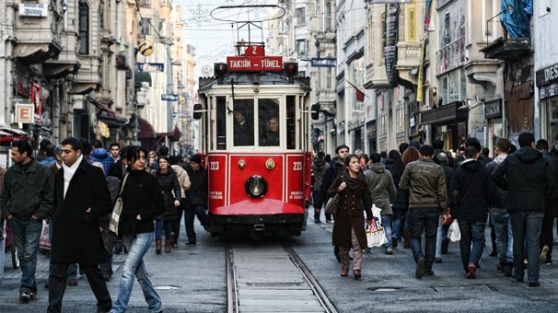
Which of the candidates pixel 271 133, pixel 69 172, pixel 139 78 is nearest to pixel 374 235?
pixel 271 133

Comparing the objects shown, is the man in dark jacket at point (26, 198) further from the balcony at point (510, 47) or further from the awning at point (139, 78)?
the awning at point (139, 78)

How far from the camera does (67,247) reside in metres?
11.1

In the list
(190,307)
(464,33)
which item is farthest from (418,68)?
(190,307)

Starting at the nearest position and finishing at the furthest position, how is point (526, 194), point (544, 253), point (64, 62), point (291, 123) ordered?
point (526, 194), point (544, 253), point (291, 123), point (64, 62)

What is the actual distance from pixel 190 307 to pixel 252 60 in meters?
9.73

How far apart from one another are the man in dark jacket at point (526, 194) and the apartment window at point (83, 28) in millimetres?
34279

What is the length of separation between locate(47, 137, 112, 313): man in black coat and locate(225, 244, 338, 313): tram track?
1.88 meters

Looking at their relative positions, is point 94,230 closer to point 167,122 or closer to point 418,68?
point 418,68

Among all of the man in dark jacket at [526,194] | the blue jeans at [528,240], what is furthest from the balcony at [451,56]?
the blue jeans at [528,240]

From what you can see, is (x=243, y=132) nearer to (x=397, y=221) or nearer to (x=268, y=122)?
(x=268, y=122)

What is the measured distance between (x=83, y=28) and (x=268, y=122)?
92.9 feet

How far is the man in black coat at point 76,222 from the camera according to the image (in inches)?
438

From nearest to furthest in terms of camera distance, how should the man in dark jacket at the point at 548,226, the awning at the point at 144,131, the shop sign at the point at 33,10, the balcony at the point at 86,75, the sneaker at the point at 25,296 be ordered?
the sneaker at the point at 25,296
the man in dark jacket at the point at 548,226
the shop sign at the point at 33,10
the balcony at the point at 86,75
the awning at the point at 144,131

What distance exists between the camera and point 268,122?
2150cm
